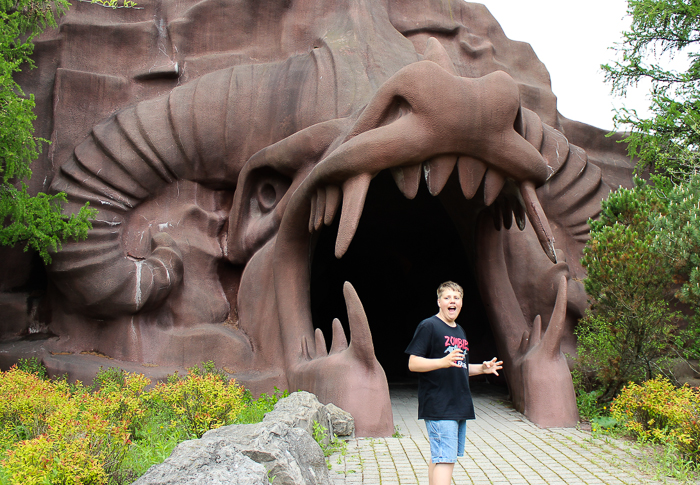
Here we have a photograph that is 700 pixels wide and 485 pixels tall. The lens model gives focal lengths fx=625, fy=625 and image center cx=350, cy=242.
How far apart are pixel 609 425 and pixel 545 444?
0.90 metres

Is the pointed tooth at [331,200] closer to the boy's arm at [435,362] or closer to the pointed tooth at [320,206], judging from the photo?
the pointed tooth at [320,206]

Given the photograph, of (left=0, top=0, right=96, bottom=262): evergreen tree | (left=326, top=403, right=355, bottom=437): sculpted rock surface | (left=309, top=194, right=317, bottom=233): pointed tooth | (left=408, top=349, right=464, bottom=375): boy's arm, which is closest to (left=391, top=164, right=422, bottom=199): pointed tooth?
(left=309, top=194, right=317, bottom=233): pointed tooth

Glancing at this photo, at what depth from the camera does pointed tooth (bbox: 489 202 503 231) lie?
5.65m

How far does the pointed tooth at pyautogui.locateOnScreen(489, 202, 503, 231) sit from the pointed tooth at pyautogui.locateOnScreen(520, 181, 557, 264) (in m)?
0.66

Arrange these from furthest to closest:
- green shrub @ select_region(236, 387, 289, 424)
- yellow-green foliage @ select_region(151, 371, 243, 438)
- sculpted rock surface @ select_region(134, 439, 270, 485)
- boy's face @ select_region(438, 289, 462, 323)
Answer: green shrub @ select_region(236, 387, 289, 424)
yellow-green foliage @ select_region(151, 371, 243, 438)
boy's face @ select_region(438, 289, 462, 323)
sculpted rock surface @ select_region(134, 439, 270, 485)

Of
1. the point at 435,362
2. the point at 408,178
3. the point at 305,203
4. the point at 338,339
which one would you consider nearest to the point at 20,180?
the point at 305,203

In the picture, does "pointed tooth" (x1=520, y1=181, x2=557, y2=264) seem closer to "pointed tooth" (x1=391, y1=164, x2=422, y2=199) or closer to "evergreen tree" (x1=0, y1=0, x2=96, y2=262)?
"pointed tooth" (x1=391, y1=164, x2=422, y2=199)

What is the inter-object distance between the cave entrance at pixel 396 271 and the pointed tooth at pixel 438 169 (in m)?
1.69

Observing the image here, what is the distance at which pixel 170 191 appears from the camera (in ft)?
21.9

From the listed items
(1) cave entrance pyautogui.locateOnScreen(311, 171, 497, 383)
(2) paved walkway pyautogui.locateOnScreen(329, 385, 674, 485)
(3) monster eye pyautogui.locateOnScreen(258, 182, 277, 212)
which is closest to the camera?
(2) paved walkway pyautogui.locateOnScreen(329, 385, 674, 485)

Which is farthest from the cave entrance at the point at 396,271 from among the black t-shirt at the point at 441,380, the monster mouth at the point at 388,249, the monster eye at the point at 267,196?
the black t-shirt at the point at 441,380

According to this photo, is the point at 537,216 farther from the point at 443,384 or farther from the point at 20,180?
the point at 20,180

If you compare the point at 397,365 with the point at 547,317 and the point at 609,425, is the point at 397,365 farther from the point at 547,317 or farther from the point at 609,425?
the point at 609,425

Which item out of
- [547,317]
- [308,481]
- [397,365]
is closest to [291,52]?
[547,317]
